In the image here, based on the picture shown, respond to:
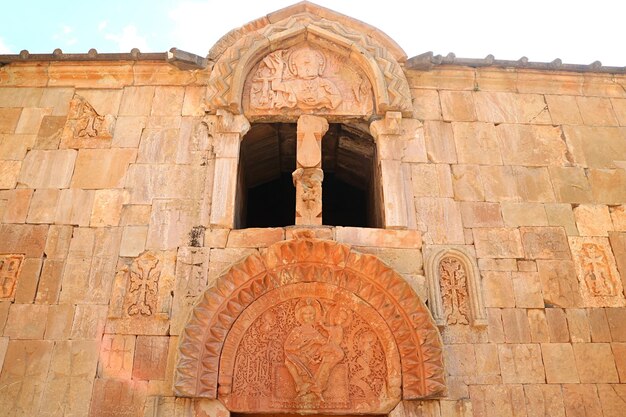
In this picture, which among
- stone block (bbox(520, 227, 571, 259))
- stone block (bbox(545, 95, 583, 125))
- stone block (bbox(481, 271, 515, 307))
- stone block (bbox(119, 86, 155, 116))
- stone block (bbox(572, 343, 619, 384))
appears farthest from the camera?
stone block (bbox(545, 95, 583, 125))

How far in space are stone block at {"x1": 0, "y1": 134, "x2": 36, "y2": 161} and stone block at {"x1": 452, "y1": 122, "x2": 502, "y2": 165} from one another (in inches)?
220

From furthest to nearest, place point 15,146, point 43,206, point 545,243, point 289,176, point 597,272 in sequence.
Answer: point 289,176
point 15,146
point 43,206
point 545,243
point 597,272

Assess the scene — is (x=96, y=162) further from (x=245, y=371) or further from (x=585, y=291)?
(x=585, y=291)

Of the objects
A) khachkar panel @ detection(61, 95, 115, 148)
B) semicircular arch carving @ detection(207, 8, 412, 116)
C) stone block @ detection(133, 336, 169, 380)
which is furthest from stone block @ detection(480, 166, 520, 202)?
khachkar panel @ detection(61, 95, 115, 148)

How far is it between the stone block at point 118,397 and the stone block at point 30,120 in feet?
11.5

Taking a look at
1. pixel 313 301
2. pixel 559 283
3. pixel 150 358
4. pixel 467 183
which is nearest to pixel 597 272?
pixel 559 283

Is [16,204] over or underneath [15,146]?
underneath

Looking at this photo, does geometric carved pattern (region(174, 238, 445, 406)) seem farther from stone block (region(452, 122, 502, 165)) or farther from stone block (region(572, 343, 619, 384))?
stone block (region(452, 122, 502, 165))

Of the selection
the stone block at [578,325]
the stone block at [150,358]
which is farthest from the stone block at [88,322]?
the stone block at [578,325]

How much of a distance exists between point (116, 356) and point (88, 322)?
20.3 inches

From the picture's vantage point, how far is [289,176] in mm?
8883

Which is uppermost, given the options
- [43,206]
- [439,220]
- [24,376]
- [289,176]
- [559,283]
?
[289,176]

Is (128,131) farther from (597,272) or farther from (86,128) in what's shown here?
(597,272)

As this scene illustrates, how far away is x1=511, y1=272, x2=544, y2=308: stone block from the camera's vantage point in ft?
18.7
